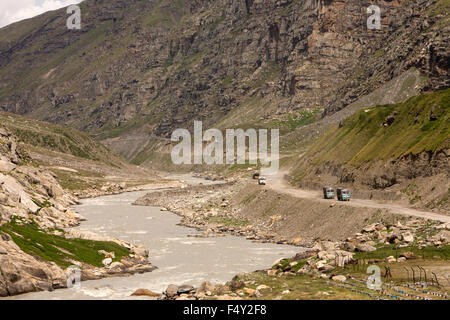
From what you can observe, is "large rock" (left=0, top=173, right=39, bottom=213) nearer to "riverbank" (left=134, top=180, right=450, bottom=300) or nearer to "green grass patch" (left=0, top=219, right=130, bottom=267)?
"green grass patch" (left=0, top=219, right=130, bottom=267)

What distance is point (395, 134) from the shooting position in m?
89.2

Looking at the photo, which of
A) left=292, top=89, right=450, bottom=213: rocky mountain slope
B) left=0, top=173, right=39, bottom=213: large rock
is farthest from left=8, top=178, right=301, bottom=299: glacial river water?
left=292, top=89, right=450, bottom=213: rocky mountain slope

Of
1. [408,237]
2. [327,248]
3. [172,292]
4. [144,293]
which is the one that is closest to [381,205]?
[327,248]

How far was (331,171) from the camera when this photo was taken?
104 m

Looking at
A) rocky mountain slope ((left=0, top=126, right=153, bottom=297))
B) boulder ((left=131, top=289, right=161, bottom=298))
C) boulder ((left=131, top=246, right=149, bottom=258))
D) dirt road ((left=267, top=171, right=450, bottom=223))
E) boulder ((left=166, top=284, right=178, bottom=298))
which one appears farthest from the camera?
boulder ((left=131, top=246, right=149, bottom=258))

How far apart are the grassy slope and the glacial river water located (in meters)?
25.8

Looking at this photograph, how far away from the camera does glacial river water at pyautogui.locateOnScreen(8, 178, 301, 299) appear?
4839 centimetres

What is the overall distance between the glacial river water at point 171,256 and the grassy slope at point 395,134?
25.8 metres

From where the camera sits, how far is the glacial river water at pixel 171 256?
4839cm

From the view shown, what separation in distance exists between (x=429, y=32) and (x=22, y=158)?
140m

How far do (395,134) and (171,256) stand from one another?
4523cm

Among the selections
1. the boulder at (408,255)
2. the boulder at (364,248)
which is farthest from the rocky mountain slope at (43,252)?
the boulder at (408,255)

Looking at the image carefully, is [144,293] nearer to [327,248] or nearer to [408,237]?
[327,248]
